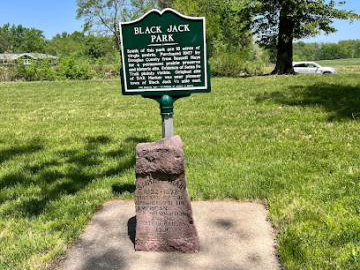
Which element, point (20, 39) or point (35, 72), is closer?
point (35, 72)

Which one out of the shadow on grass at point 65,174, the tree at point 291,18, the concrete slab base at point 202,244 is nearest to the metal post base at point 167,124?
the concrete slab base at point 202,244

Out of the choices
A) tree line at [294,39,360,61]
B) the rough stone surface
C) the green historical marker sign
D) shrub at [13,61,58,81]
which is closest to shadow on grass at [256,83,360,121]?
the green historical marker sign

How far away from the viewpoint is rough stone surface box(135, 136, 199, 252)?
364 centimetres

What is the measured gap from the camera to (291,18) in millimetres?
22422

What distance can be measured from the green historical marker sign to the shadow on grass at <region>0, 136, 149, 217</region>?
180cm

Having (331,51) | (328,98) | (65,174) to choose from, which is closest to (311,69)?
(328,98)

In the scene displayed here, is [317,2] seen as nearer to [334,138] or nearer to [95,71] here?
[95,71]

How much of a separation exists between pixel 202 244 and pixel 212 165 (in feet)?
7.33

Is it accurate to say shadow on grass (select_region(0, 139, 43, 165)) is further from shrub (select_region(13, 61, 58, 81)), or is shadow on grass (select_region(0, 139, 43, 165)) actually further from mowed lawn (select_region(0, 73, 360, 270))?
shrub (select_region(13, 61, 58, 81))

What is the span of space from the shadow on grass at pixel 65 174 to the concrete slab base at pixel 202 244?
0.83 meters

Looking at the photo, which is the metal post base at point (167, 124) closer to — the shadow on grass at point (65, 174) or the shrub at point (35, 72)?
the shadow on grass at point (65, 174)

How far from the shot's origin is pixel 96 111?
11000 mm

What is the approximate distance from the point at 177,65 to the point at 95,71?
82.0 ft

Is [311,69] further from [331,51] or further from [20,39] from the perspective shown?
[20,39]
